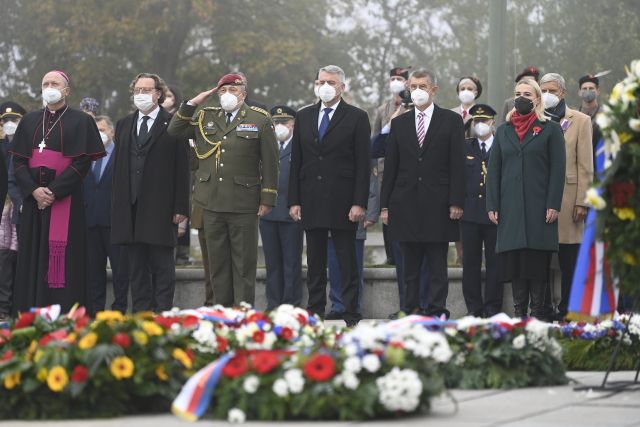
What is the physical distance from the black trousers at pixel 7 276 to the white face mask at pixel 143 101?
2578mm

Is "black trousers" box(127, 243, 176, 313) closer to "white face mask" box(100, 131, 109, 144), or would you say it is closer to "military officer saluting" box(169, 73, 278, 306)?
"military officer saluting" box(169, 73, 278, 306)

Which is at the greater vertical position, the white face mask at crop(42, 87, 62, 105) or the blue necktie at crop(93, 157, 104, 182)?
the white face mask at crop(42, 87, 62, 105)

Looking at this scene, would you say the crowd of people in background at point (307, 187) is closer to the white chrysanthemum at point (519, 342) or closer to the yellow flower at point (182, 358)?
the white chrysanthemum at point (519, 342)

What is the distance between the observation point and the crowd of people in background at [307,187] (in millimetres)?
12797

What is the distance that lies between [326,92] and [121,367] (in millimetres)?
6068

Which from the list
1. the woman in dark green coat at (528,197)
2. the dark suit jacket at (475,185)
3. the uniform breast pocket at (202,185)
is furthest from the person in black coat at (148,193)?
the woman in dark green coat at (528,197)

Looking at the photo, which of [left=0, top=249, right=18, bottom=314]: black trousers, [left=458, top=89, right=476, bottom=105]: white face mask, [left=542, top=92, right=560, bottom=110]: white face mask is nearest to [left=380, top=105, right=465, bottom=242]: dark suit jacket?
[left=542, top=92, right=560, bottom=110]: white face mask

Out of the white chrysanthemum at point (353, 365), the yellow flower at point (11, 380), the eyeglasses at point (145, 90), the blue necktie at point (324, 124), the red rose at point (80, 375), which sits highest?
the eyeglasses at point (145, 90)

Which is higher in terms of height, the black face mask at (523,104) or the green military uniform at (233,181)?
the black face mask at (523,104)

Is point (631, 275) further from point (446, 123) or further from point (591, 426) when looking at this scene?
point (446, 123)

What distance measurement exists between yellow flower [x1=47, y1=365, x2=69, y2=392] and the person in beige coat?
697cm

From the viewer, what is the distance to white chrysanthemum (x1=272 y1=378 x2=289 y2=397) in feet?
22.7

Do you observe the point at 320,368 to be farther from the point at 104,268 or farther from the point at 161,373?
the point at 104,268

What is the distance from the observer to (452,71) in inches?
1481
